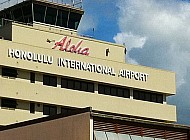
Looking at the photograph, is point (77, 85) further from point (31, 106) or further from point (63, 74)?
point (31, 106)

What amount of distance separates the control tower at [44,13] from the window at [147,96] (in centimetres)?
1392

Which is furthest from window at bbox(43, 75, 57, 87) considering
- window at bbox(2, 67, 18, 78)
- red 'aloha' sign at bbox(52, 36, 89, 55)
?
red 'aloha' sign at bbox(52, 36, 89, 55)

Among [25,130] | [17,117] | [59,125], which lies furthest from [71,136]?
[17,117]

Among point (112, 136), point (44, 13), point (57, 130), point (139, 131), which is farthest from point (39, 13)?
point (112, 136)

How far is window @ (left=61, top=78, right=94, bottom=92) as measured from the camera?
100625mm

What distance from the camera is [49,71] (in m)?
98.1

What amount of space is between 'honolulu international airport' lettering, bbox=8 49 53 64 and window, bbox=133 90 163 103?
17002mm

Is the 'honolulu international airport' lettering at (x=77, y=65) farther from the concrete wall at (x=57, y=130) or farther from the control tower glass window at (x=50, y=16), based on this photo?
the concrete wall at (x=57, y=130)

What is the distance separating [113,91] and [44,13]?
15586 millimetres

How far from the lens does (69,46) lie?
4107 inches

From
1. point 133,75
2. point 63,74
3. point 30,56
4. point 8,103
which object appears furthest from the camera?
point 133,75

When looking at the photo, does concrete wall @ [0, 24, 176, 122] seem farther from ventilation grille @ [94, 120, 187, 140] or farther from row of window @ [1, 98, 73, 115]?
ventilation grille @ [94, 120, 187, 140]

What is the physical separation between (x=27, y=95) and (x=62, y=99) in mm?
6024

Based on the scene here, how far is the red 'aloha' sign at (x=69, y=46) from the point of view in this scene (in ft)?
338
